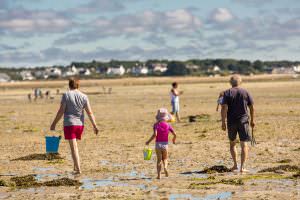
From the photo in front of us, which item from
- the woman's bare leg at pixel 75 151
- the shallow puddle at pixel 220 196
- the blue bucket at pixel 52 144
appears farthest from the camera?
the blue bucket at pixel 52 144

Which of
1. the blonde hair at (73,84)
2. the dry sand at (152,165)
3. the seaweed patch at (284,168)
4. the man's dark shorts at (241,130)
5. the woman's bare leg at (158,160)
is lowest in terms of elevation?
the dry sand at (152,165)

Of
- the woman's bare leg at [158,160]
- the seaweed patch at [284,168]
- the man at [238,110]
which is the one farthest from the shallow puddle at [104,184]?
the seaweed patch at [284,168]

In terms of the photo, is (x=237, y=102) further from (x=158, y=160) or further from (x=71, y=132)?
(x=71, y=132)

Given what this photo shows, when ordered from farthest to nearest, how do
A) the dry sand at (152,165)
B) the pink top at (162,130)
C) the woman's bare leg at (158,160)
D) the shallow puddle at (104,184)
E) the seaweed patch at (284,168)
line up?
the seaweed patch at (284,168) → the pink top at (162,130) → the woman's bare leg at (158,160) → the shallow puddle at (104,184) → the dry sand at (152,165)

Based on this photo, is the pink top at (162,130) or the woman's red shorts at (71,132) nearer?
the pink top at (162,130)

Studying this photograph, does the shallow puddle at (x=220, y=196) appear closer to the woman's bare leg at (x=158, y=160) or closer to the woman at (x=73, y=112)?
the woman's bare leg at (x=158, y=160)

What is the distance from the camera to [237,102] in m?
13.8

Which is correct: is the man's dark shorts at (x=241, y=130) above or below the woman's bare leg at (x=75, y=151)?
above

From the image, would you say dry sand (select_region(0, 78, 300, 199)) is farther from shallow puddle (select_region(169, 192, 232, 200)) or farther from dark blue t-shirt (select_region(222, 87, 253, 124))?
dark blue t-shirt (select_region(222, 87, 253, 124))

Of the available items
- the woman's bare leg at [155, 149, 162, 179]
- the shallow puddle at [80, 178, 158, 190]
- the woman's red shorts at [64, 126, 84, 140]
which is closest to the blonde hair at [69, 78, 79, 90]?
the woman's red shorts at [64, 126, 84, 140]

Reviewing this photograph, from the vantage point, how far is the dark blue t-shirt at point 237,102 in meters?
13.8

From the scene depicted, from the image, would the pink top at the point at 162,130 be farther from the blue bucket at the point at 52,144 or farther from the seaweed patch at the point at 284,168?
the blue bucket at the point at 52,144

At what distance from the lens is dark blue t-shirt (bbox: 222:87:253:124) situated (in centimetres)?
1380

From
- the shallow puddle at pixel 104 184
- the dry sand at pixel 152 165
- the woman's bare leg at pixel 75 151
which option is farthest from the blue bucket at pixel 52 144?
the shallow puddle at pixel 104 184
